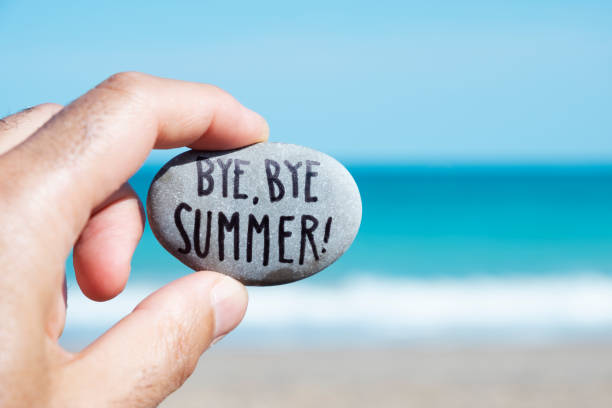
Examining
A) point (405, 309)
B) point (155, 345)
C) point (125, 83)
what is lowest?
point (405, 309)

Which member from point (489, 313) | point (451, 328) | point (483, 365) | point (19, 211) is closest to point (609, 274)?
point (489, 313)

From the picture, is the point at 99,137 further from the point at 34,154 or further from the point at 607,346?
the point at 607,346

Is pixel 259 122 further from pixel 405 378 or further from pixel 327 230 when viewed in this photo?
pixel 405 378

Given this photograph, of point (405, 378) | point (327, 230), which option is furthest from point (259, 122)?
point (405, 378)

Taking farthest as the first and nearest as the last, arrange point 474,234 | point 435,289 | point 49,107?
point 474,234
point 435,289
point 49,107

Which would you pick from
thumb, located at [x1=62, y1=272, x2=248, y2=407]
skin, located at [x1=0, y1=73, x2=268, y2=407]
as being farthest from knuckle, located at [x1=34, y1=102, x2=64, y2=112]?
thumb, located at [x1=62, y1=272, x2=248, y2=407]

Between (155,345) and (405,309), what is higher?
(155,345)

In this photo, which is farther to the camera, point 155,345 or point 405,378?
point 405,378
